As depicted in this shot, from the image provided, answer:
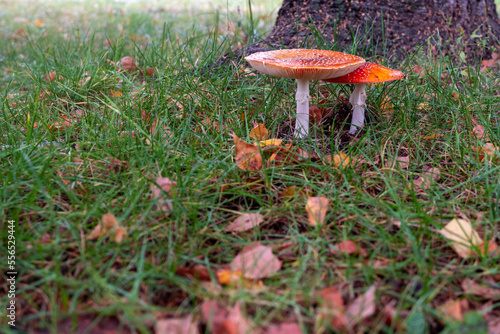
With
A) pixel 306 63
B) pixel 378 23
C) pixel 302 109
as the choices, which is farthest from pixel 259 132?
pixel 378 23

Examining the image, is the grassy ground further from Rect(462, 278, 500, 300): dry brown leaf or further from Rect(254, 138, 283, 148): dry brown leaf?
Rect(254, 138, 283, 148): dry brown leaf

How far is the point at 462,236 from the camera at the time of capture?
5.26ft

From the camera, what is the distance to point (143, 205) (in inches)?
67.2

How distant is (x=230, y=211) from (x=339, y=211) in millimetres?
506

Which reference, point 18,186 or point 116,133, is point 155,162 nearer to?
point 116,133

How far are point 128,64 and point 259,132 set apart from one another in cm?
167

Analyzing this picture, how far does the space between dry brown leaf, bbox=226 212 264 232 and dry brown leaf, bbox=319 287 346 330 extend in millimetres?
471

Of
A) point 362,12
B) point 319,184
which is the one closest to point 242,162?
point 319,184

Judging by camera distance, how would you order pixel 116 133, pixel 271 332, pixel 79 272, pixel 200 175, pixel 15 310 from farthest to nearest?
pixel 116 133, pixel 200 175, pixel 79 272, pixel 15 310, pixel 271 332

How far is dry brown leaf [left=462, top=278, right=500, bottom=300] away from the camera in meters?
1.40

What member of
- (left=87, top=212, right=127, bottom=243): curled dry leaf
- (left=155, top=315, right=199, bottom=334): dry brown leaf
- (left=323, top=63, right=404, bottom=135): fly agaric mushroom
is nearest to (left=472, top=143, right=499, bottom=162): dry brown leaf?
(left=323, top=63, right=404, bottom=135): fly agaric mushroom

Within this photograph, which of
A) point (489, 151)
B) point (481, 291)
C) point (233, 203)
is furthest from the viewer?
point (489, 151)

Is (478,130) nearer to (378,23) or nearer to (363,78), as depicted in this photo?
(363,78)

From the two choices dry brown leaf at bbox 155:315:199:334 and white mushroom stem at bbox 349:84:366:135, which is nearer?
dry brown leaf at bbox 155:315:199:334
